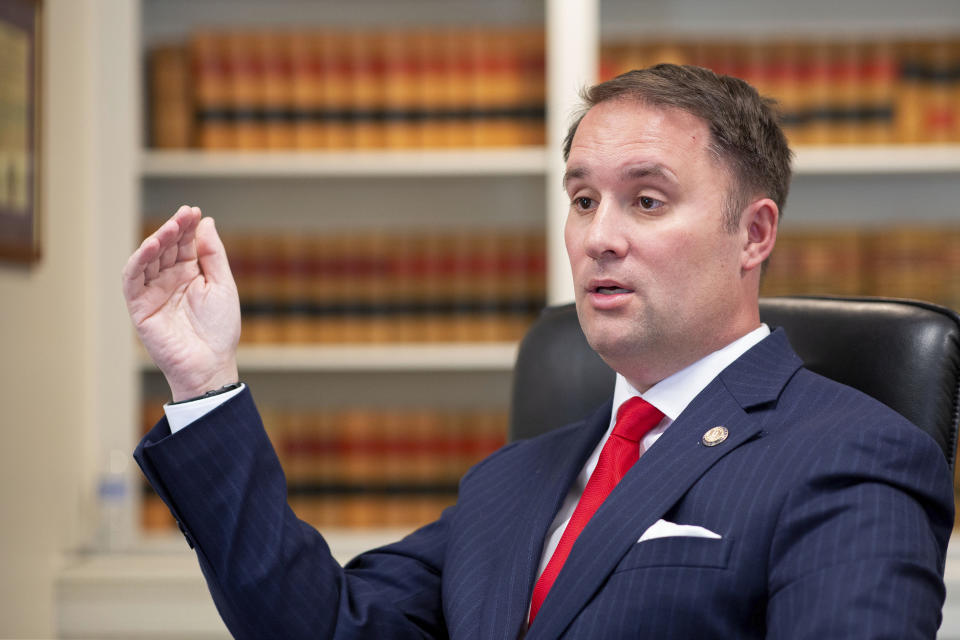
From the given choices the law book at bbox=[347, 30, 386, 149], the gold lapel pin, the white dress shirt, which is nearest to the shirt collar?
the white dress shirt

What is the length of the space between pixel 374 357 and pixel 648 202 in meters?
1.51

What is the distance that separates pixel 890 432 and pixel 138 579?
6.55 feet

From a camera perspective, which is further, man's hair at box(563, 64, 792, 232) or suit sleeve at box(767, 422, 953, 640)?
man's hair at box(563, 64, 792, 232)

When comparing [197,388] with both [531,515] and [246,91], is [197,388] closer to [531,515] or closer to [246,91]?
[531,515]

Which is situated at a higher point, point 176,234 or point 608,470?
point 176,234

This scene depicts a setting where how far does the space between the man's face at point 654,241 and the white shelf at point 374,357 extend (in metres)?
1.39

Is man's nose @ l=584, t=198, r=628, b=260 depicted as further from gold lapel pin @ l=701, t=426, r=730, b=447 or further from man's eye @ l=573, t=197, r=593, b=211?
gold lapel pin @ l=701, t=426, r=730, b=447

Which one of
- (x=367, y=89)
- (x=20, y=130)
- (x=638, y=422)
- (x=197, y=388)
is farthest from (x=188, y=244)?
(x=367, y=89)

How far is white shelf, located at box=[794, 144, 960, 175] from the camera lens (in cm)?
251

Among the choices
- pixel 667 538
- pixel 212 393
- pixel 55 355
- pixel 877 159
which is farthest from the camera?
pixel 877 159

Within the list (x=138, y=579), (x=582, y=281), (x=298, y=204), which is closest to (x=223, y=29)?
(x=298, y=204)

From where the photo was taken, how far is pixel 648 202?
118 centimetres

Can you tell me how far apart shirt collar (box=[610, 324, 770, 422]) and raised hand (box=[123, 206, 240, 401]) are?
0.51 metres

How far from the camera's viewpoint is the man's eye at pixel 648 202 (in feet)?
3.84
